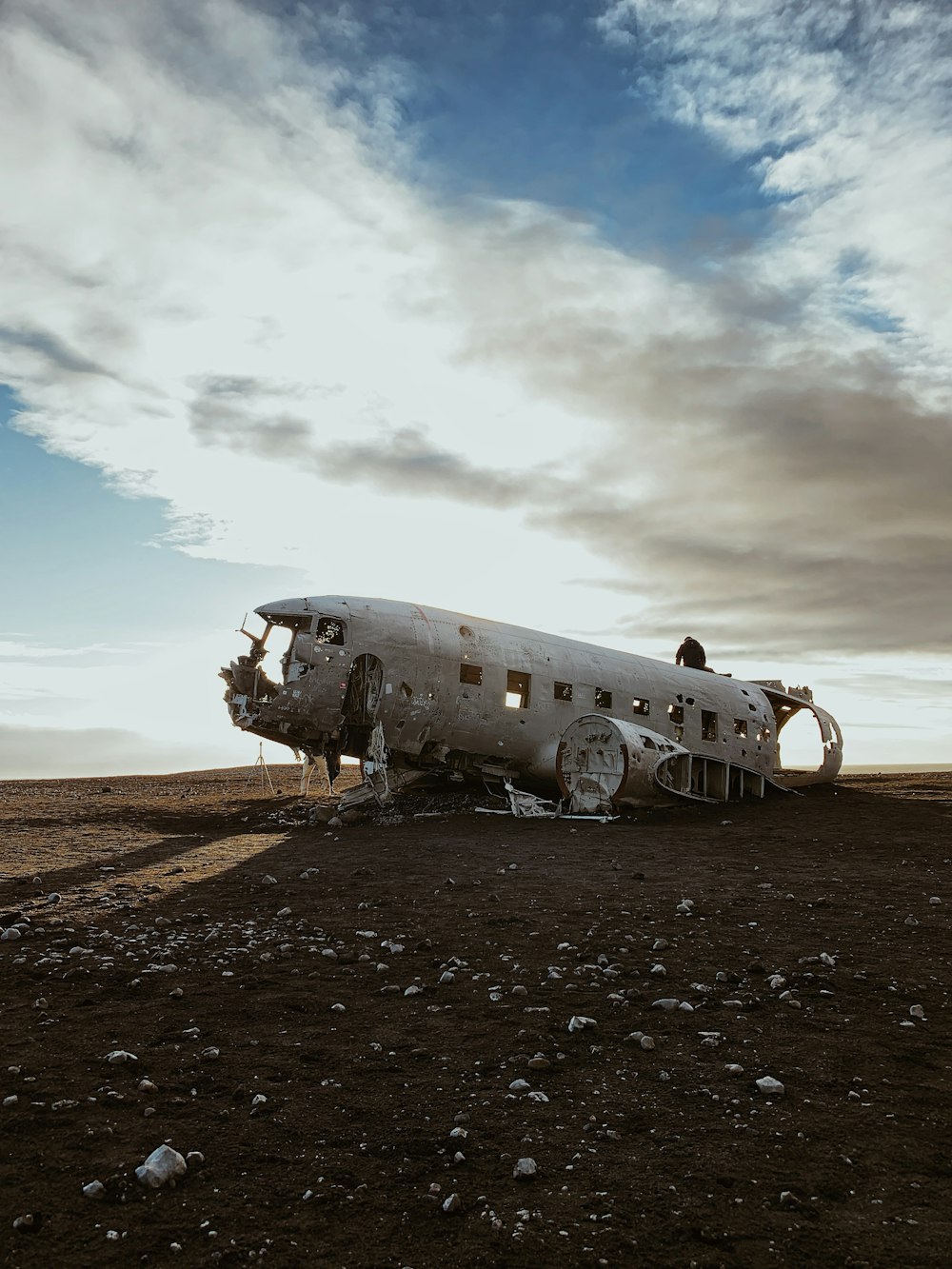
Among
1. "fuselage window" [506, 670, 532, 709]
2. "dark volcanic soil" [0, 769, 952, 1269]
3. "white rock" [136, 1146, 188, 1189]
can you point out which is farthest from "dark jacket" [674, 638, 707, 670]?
"white rock" [136, 1146, 188, 1189]

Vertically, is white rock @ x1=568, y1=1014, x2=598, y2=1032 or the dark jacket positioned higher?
the dark jacket

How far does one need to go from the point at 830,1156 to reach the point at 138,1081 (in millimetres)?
4413

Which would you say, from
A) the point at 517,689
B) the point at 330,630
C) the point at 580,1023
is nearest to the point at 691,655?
the point at 517,689

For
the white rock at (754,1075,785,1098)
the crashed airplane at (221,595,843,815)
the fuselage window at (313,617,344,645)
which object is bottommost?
the white rock at (754,1075,785,1098)

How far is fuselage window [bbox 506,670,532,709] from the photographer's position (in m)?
22.8

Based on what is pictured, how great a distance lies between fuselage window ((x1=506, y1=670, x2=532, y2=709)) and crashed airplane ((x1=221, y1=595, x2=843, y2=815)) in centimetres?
3

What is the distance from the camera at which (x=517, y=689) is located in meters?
23.1

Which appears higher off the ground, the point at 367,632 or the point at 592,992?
the point at 367,632

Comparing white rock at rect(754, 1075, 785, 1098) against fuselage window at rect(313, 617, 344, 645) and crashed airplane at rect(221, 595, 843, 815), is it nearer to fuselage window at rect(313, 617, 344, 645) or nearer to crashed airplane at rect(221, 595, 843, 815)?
crashed airplane at rect(221, 595, 843, 815)

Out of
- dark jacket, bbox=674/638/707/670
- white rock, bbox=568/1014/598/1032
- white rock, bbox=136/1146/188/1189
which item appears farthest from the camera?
dark jacket, bbox=674/638/707/670

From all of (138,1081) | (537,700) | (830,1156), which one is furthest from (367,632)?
(830,1156)

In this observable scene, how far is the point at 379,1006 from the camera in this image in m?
7.33

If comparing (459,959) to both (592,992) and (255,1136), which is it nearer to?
(592,992)

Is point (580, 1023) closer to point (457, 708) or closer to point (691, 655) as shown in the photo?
point (457, 708)
